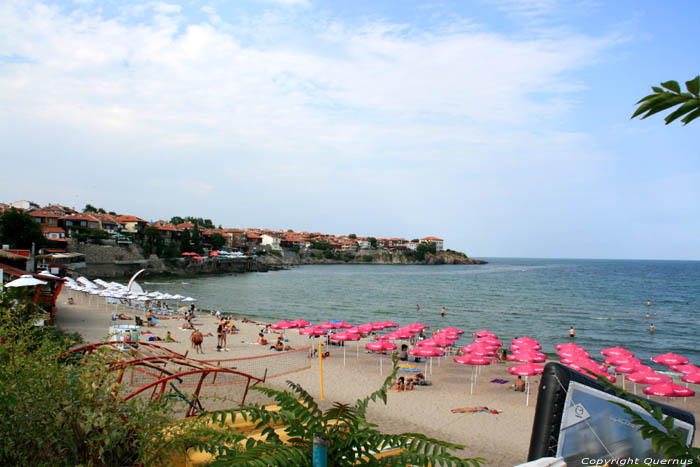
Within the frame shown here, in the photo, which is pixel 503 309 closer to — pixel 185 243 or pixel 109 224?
pixel 185 243

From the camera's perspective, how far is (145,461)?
3.02 metres

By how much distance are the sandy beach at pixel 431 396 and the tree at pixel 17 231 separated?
33.6 m

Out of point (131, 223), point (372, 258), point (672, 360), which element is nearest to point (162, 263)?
point (131, 223)

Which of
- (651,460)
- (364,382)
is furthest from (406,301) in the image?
(651,460)

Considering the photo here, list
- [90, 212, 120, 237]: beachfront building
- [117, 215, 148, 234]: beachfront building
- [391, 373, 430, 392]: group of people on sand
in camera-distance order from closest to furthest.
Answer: [391, 373, 430, 392]: group of people on sand, [90, 212, 120, 237]: beachfront building, [117, 215, 148, 234]: beachfront building

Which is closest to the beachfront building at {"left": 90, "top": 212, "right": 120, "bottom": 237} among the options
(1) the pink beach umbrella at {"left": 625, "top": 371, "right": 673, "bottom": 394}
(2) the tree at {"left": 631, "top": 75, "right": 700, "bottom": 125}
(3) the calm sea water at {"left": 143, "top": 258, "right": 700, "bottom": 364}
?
(3) the calm sea water at {"left": 143, "top": 258, "right": 700, "bottom": 364}

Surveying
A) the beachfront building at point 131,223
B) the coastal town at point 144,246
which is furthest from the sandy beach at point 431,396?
the beachfront building at point 131,223

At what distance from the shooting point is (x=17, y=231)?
55.0m

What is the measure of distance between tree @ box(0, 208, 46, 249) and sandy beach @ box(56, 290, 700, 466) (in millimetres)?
33621

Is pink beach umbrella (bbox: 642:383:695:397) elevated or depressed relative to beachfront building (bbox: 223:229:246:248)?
depressed

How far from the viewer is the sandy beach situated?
12594 mm

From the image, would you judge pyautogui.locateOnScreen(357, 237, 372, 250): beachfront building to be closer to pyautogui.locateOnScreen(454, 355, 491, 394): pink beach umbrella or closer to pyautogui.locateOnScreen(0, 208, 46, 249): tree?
pyautogui.locateOnScreen(0, 208, 46, 249): tree

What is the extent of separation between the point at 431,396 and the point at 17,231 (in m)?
58.9

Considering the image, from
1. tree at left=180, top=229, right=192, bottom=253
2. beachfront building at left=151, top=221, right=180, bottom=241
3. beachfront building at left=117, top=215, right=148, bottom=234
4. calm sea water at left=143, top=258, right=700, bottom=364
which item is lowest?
calm sea water at left=143, top=258, right=700, bottom=364
